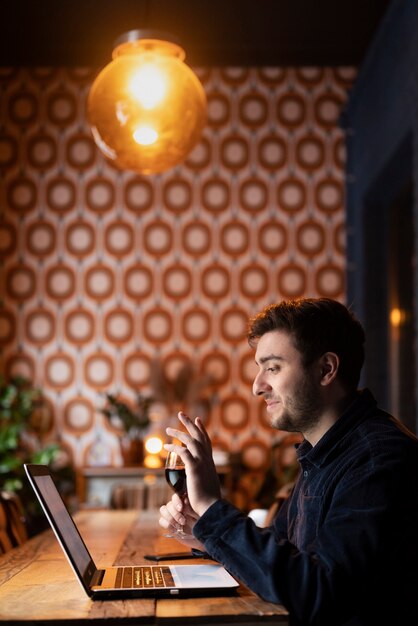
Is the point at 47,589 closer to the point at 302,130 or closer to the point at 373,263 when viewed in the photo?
the point at 373,263

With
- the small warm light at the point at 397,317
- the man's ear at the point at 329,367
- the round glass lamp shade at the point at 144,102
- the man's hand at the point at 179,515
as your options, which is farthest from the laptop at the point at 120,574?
the small warm light at the point at 397,317

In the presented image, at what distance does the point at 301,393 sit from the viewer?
1.87m

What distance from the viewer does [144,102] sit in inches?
133

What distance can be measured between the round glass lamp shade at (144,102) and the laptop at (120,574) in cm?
184

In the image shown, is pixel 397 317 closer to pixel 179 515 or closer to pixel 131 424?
pixel 131 424

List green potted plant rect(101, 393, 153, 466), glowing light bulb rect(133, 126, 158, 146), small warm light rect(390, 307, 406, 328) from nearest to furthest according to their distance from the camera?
glowing light bulb rect(133, 126, 158, 146)
green potted plant rect(101, 393, 153, 466)
small warm light rect(390, 307, 406, 328)

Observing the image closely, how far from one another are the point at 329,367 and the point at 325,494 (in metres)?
0.29

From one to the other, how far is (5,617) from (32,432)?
4.50 metres

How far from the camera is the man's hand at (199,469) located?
1.62 metres

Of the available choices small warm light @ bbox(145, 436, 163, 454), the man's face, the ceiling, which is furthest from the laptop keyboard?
the ceiling

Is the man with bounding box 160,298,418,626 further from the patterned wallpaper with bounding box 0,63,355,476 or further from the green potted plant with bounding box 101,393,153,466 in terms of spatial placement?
the patterned wallpaper with bounding box 0,63,355,476

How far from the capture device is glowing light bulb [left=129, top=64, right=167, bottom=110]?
11.0 feet

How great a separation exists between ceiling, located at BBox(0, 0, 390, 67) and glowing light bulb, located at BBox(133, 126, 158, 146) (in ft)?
5.92

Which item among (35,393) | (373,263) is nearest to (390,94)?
(373,263)
